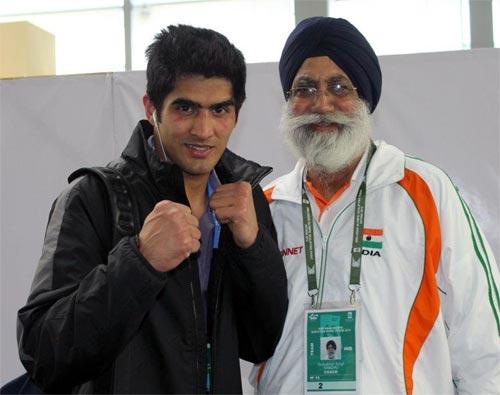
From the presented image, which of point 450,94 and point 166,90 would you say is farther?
point 450,94

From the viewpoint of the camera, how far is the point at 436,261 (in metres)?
2.15

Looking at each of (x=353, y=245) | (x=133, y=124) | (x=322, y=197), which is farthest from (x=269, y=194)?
(x=133, y=124)

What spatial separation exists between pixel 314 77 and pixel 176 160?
28.4 inches

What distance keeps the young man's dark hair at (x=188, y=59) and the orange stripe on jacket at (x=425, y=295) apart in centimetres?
67

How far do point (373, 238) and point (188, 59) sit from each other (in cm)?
80

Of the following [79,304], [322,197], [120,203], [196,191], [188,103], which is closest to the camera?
[79,304]

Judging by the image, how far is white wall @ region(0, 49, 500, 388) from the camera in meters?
3.35

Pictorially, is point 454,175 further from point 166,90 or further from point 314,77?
point 166,90

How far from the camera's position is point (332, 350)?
2.11 m

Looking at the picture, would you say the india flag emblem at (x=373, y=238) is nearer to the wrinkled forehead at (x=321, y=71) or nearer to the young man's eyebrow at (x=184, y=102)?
the wrinkled forehead at (x=321, y=71)

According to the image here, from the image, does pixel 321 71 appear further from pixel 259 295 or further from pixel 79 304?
pixel 79 304

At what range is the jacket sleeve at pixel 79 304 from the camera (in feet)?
5.09

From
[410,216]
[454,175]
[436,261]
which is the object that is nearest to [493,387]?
[436,261]

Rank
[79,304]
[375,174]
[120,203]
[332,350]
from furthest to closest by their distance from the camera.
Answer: [375,174]
[332,350]
[120,203]
[79,304]
